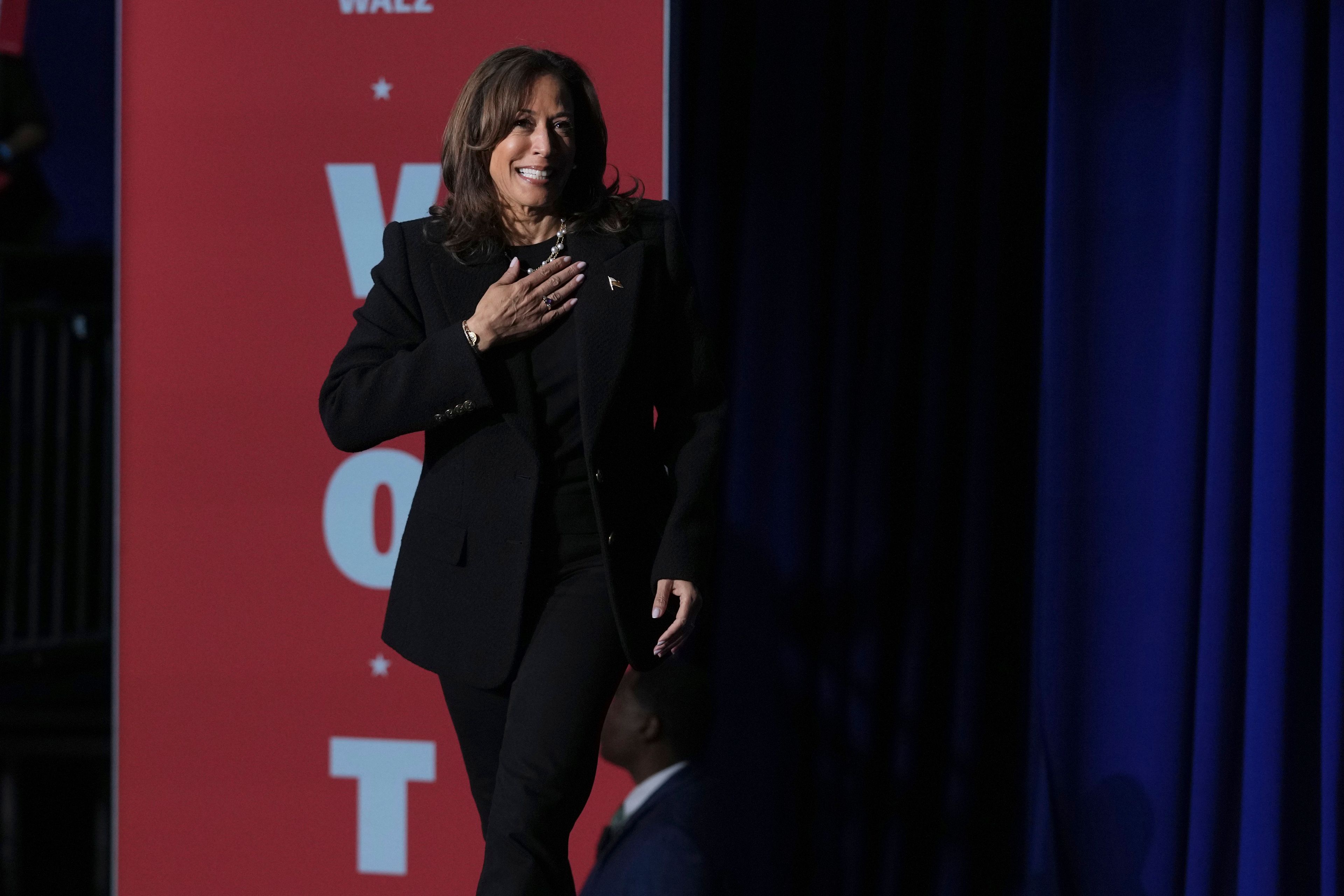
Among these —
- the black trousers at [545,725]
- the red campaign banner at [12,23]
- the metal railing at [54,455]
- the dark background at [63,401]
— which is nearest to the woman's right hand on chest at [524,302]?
the black trousers at [545,725]

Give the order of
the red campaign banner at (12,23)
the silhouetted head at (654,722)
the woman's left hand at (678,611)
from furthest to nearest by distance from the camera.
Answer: the red campaign banner at (12,23) < the silhouetted head at (654,722) < the woman's left hand at (678,611)

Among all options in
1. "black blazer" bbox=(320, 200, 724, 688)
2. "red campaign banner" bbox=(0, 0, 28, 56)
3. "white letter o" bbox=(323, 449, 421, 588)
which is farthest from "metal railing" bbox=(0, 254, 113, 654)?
"black blazer" bbox=(320, 200, 724, 688)

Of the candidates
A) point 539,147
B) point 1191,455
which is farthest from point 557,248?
point 1191,455

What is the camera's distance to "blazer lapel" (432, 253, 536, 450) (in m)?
1.39

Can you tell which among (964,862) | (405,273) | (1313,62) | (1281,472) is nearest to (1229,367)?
(1281,472)

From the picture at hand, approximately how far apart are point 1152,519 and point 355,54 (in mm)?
1739

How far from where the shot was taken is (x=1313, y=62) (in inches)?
85.9

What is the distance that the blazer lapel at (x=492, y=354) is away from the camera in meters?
1.39

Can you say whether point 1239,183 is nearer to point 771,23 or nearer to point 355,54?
point 771,23

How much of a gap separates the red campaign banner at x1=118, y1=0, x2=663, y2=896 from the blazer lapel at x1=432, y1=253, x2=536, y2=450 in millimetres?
919

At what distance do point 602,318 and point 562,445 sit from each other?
152 mm

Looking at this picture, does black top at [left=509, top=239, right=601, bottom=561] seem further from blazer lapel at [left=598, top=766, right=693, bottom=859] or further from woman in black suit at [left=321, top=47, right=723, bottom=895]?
blazer lapel at [left=598, top=766, right=693, bottom=859]

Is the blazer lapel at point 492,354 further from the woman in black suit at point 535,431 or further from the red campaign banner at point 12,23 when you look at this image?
the red campaign banner at point 12,23

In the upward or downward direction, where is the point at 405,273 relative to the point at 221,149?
downward
